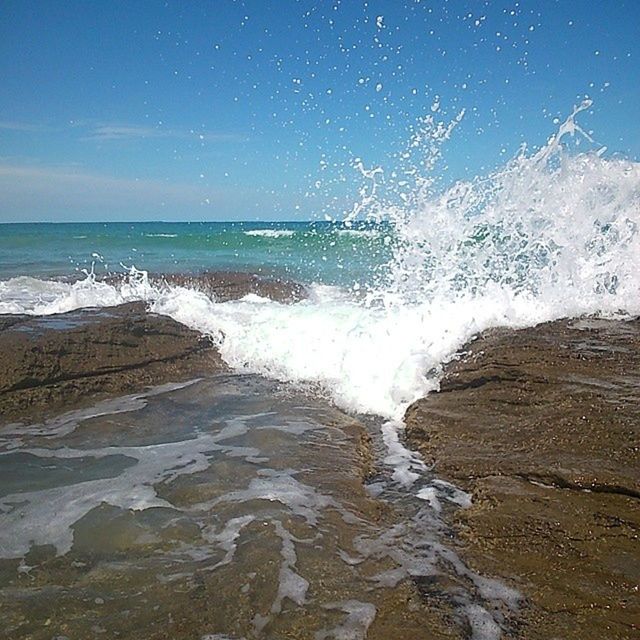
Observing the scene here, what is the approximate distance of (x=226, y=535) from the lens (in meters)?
3.05

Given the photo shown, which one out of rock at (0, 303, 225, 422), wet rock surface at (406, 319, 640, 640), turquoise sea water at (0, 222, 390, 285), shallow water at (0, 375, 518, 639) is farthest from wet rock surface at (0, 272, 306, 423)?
turquoise sea water at (0, 222, 390, 285)

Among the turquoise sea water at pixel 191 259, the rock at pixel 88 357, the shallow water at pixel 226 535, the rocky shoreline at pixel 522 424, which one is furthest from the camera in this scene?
the turquoise sea water at pixel 191 259

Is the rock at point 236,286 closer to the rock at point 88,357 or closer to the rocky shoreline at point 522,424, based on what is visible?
the rock at point 88,357

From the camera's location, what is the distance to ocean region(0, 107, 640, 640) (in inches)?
97.0

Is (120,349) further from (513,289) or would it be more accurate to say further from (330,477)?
(513,289)

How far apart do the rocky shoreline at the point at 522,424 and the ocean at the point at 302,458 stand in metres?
0.19

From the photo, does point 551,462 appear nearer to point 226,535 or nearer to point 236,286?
point 226,535

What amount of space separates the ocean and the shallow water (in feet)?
0.04

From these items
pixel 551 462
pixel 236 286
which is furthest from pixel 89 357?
pixel 236 286

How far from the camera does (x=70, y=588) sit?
2.59 metres

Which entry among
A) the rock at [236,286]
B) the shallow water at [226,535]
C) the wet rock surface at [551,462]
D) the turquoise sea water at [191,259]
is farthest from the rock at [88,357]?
the turquoise sea water at [191,259]

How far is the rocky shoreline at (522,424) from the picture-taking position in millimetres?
2453

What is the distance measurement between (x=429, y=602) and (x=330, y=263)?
55.5 feet

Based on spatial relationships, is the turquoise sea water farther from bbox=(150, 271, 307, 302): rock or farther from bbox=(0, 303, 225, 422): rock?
bbox=(0, 303, 225, 422): rock
